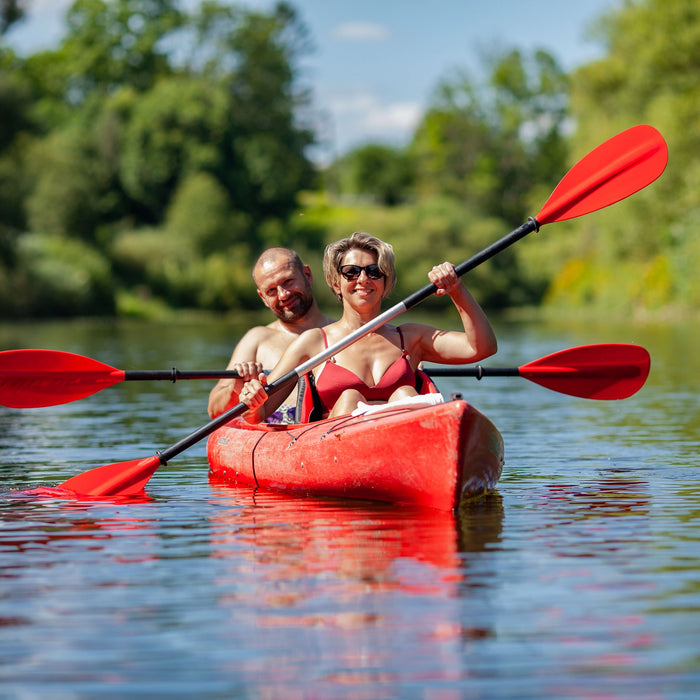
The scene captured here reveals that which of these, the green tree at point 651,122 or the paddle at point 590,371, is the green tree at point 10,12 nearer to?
the green tree at point 651,122

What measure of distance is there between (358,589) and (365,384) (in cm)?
229

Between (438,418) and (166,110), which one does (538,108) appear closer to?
(166,110)

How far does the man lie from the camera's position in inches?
307

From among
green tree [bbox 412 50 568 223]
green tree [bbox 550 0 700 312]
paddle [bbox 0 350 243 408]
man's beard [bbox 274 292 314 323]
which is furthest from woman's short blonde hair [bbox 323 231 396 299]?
green tree [bbox 412 50 568 223]

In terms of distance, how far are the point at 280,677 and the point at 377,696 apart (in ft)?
1.06

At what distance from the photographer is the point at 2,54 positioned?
5478 cm

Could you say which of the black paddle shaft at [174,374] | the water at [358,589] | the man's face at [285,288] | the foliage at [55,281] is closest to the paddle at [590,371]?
the water at [358,589]

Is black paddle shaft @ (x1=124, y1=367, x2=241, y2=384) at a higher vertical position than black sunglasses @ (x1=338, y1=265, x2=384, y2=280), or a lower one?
lower

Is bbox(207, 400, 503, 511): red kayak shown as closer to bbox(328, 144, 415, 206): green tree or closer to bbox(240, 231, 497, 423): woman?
bbox(240, 231, 497, 423): woman

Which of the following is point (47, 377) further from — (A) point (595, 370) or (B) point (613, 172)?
(B) point (613, 172)

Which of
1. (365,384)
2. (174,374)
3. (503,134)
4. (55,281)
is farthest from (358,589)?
(503,134)

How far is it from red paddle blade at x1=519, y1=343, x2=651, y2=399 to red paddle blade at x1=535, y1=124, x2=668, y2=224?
82cm

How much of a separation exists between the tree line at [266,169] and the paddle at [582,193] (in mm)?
22573

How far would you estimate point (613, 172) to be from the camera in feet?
25.9
